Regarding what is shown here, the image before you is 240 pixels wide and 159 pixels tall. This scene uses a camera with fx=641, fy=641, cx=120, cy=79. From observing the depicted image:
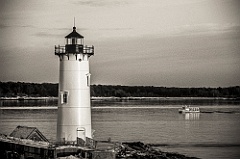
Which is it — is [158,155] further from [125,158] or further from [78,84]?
[78,84]

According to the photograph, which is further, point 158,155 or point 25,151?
point 158,155

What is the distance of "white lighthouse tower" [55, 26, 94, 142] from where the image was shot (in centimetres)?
2736

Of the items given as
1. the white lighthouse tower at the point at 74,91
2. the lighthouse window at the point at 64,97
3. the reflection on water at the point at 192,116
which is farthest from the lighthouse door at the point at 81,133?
the reflection on water at the point at 192,116

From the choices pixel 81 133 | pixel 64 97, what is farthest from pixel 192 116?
pixel 64 97

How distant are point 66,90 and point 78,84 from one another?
57cm

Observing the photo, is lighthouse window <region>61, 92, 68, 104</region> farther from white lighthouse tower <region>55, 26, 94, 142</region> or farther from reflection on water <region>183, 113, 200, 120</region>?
reflection on water <region>183, 113, 200, 120</region>

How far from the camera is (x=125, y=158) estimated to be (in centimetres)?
2914

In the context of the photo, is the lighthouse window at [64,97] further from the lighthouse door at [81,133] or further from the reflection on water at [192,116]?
the reflection on water at [192,116]

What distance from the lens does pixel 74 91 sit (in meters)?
27.4

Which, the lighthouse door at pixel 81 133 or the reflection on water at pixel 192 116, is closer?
the lighthouse door at pixel 81 133

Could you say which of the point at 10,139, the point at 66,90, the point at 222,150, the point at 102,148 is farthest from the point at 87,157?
the point at 222,150

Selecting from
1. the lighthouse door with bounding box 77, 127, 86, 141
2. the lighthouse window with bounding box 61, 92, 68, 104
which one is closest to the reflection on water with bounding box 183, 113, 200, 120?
the lighthouse door with bounding box 77, 127, 86, 141

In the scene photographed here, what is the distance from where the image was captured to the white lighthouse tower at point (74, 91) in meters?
27.4

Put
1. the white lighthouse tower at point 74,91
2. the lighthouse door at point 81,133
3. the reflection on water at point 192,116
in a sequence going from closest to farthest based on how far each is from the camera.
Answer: the white lighthouse tower at point 74,91 < the lighthouse door at point 81,133 < the reflection on water at point 192,116
